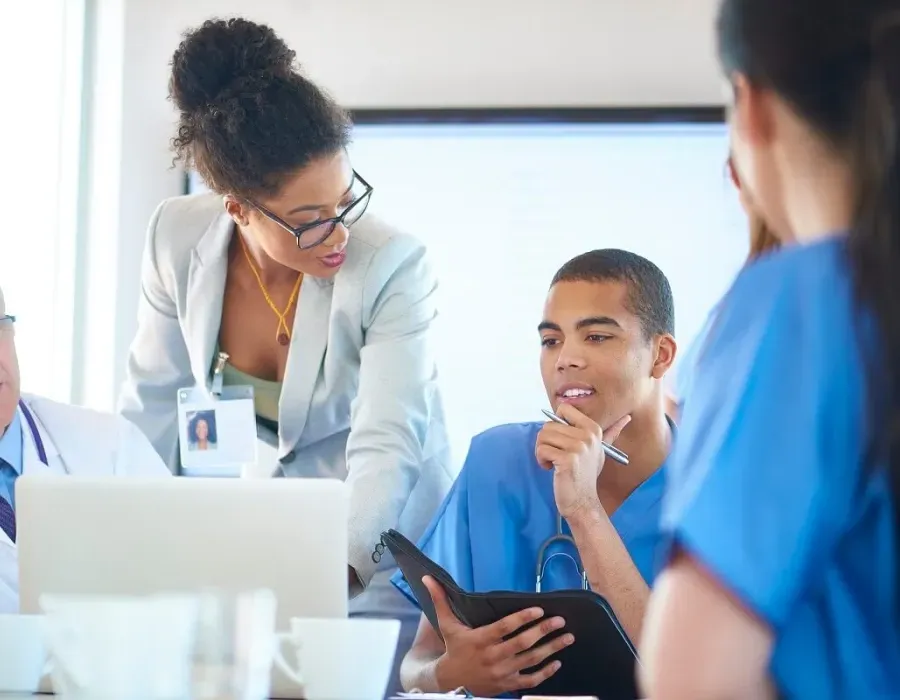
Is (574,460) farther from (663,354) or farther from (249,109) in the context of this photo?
(249,109)

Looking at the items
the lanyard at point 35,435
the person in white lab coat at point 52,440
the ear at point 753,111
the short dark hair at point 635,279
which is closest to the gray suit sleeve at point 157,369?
the person in white lab coat at point 52,440

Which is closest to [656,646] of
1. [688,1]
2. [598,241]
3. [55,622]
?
A: [55,622]

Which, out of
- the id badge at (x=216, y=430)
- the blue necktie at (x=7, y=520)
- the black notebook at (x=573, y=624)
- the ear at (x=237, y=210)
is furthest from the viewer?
the id badge at (x=216, y=430)

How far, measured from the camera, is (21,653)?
1379 millimetres

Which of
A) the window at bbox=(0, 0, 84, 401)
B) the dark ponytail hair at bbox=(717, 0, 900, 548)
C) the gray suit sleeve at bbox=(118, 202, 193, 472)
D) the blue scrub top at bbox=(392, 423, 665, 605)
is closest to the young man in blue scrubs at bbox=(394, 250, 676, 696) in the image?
the blue scrub top at bbox=(392, 423, 665, 605)

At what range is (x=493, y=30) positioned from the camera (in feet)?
11.6

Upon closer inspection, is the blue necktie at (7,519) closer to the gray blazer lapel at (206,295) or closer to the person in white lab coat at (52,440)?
the person in white lab coat at (52,440)

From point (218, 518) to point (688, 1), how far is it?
2.62 m

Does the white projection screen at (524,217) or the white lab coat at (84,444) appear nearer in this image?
the white lab coat at (84,444)

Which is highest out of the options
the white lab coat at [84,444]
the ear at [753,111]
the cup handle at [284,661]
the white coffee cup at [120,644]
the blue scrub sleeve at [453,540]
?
the ear at [753,111]

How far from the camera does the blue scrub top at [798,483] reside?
72 centimetres

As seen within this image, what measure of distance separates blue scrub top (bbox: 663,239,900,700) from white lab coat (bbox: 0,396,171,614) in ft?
5.15

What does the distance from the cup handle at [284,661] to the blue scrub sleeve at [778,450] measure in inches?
26.3

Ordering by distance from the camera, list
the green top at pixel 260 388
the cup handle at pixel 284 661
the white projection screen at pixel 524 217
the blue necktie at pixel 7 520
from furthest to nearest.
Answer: the white projection screen at pixel 524 217
the green top at pixel 260 388
the blue necktie at pixel 7 520
the cup handle at pixel 284 661
